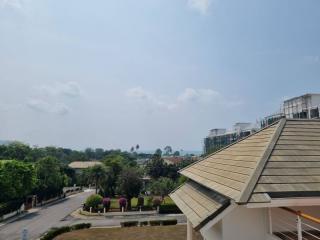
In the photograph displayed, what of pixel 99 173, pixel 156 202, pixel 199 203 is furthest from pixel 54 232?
pixel 99 173

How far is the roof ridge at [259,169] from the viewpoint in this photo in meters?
7.71

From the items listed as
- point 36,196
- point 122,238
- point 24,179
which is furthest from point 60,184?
point 122,238

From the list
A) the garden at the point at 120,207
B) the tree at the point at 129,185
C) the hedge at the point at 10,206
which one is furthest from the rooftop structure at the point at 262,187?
the tree at the point at 129,185

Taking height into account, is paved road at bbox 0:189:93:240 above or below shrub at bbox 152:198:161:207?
below

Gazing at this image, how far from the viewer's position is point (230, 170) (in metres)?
10.6

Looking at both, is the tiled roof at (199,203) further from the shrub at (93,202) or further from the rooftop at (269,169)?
the shrub at (93,202)

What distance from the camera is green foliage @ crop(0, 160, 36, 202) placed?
40.6m

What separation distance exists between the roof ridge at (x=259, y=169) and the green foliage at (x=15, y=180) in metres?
38.6

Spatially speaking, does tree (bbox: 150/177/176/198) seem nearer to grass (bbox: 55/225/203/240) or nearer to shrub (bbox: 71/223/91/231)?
grass (bbox: 55/225/203/240)

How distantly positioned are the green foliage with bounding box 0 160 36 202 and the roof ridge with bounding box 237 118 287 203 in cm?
3860

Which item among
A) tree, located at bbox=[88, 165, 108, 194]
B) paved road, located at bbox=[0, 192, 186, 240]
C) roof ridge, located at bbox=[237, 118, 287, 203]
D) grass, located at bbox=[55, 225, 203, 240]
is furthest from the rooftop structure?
tree, located at bbox=[88, 165, 108, 194]

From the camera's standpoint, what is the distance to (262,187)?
8078 mm

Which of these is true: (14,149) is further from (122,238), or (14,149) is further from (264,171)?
(264,171)

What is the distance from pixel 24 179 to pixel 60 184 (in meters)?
15.3
